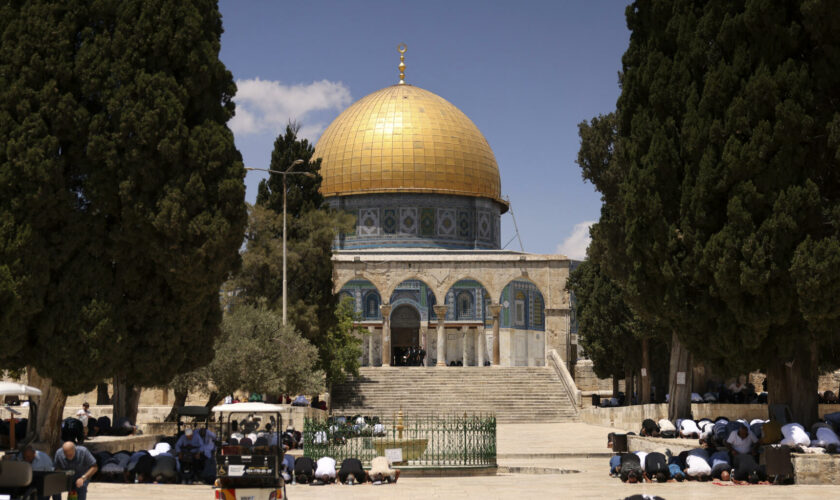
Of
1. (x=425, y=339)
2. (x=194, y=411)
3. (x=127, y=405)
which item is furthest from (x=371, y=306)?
(x=194, y=411)

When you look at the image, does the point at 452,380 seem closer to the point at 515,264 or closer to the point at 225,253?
the point at 515,264

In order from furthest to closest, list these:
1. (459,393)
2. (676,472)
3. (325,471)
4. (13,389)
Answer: (459,393), (325,471), (676,472), (13,389)

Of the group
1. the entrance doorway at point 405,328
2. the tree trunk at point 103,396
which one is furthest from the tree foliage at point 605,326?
the tree trunk at point 103,396

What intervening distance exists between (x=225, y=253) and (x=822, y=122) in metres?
8.55

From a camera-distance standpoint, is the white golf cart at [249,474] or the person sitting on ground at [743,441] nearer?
the white golf cart at [249,474]

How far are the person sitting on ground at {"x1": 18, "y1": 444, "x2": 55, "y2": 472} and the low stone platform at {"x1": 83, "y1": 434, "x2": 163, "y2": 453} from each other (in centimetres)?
662

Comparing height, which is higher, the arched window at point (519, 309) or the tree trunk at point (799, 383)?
the arched window at point (519, 309)

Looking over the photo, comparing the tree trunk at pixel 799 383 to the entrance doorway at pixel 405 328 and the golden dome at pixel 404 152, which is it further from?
the golden dome at pixel 404 152

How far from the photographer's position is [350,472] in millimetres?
13727

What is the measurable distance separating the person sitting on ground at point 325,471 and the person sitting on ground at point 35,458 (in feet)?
16.6

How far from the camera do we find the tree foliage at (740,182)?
12719 mm

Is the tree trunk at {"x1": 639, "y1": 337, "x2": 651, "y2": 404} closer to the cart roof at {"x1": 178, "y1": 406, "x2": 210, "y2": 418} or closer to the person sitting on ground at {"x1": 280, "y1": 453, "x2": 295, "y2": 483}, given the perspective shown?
the cart roof at {"x1": 178, "y1": 406, "x2": 210, "y2": 418}

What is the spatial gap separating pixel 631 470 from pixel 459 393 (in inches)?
754

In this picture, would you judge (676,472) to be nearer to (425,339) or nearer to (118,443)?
(118,443)
